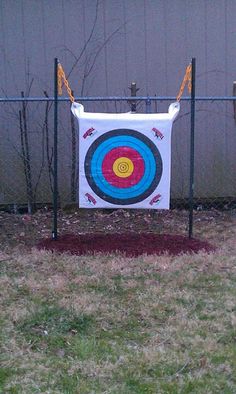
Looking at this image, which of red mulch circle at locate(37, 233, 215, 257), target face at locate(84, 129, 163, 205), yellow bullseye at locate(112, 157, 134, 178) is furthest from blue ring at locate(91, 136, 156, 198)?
red mulch circle at locate(37, 233, 215, 257)

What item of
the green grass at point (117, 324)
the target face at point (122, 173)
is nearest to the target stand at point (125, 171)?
the target face at point (122, 173)

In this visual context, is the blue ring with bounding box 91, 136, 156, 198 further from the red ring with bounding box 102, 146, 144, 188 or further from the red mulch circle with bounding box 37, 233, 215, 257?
the red mulch circle with bounding box 37, 233, 215, 257

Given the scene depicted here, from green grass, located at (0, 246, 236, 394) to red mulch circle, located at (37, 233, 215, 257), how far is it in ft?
0.76

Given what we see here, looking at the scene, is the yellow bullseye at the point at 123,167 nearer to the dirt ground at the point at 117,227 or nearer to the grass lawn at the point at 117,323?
the dirt ground at the point at 117,227

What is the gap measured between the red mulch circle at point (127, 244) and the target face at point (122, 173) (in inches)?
17.1

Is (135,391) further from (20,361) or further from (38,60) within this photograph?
(38,60)

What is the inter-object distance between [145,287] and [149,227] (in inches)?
96.3

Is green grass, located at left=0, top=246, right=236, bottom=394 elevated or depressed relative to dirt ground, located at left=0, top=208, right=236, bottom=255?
depressed

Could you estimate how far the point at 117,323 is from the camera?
5.15 m

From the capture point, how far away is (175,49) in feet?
29.8

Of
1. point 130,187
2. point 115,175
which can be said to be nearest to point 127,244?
point 130,187

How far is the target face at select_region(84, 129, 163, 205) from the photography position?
7.33 meters

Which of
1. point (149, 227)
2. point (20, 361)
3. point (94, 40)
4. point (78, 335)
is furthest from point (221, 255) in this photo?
point (94, 40)

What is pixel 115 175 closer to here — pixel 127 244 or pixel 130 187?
pixel 130 187
